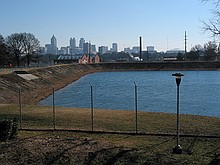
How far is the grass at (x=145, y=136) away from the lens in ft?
40.9

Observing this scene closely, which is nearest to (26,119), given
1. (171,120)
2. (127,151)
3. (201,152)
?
(171,120)

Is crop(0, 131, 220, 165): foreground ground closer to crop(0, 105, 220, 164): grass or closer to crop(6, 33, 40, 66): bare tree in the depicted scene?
crop(0, 105, 220, 164): grass

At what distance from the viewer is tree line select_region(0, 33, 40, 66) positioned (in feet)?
395

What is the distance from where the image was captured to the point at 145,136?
17.1 meters

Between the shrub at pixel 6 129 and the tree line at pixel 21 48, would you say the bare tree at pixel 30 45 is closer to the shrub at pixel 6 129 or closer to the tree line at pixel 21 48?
the tree line at pixel 21 48

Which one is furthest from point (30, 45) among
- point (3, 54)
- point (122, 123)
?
point (122, 123)

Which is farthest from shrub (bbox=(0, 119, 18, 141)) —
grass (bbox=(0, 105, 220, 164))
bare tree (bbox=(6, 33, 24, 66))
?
bare tree (bbox=(6, 33, 24, 66))

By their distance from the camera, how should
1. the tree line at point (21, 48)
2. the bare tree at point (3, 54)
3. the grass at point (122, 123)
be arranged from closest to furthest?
1. the grass at point (122, 123)
2. the bare tree at point (3, 54)
3. the tree line at point (21, 48)

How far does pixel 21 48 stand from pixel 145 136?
11267 centimetres

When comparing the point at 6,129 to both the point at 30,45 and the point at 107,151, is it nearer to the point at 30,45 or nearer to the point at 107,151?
the point at 107,151

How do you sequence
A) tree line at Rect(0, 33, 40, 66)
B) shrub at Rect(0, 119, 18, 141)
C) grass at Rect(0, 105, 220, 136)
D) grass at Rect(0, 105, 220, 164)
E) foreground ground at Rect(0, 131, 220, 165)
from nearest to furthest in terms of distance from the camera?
foreground ground at Rect(0, 131, 220, 165) → grass at Rect(0, 105, 220, 164) → shrub at Rect(0, 119, 18, 141) → grass at Rect(0, 105, 220, 136) → tree line at Rect(0, 33, 40, 66)

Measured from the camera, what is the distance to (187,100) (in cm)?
4038

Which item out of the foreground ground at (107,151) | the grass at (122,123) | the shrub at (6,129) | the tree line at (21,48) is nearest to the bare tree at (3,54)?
the tree line at (21,48)

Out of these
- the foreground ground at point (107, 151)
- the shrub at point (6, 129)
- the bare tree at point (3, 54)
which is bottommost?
the foreground ground at point (107, 151)
